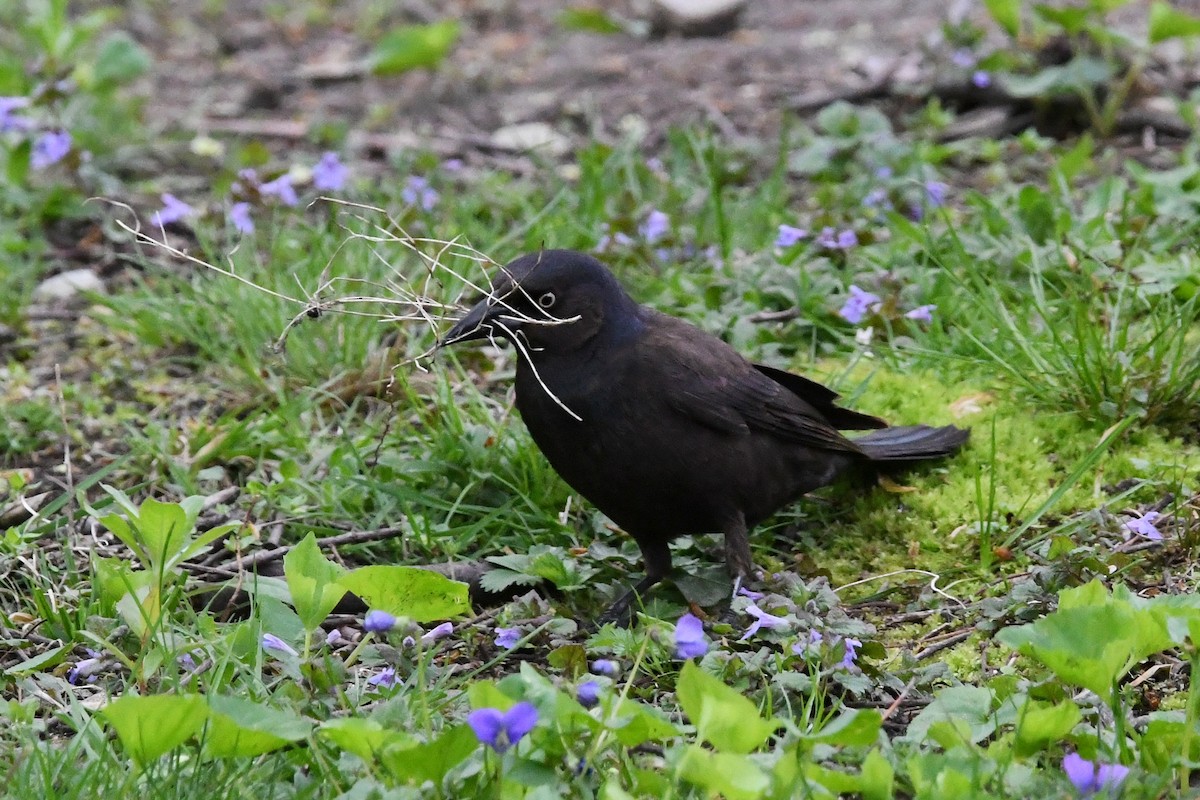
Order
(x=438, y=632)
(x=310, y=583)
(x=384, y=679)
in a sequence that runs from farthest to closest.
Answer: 1. (x=438, y=632)
2. (x=384, y=679)
3. (x=310, y=583)

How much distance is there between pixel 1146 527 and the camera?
12.6 ft

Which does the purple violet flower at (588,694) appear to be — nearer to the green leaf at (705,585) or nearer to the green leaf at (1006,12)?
the green leaf at (705,585)

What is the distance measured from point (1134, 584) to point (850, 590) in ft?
2.47

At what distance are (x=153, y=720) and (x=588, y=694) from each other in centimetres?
82

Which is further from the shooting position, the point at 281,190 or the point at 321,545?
the point at 281,190

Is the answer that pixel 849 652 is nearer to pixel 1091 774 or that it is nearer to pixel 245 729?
pixel 1091 774

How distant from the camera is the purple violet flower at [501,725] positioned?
257 centimetres

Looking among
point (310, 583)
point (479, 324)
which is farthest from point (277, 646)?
point (479, 324)

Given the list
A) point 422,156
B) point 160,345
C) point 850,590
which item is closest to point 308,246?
point 160,345

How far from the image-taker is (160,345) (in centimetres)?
564

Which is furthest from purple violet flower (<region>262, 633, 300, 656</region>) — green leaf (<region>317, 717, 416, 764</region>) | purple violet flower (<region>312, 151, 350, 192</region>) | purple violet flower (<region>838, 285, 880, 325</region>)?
purple violet flower (<region>312, 151, 350, 192</region>)

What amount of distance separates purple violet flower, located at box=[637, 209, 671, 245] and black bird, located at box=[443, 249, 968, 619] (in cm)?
142

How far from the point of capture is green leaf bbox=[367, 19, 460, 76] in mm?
8305

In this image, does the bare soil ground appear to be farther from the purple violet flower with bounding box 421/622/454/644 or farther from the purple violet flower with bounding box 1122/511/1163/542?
the purple violet flower with bounding box 421/622/454/644
